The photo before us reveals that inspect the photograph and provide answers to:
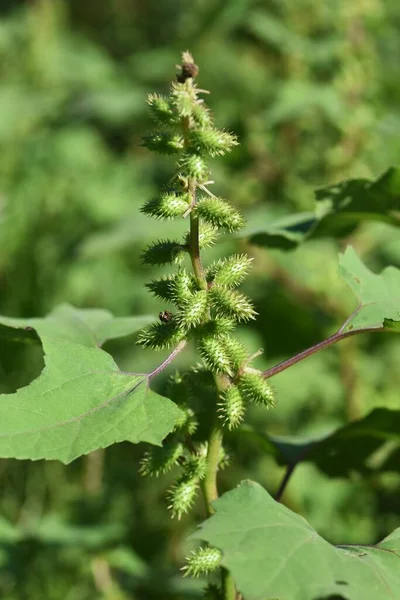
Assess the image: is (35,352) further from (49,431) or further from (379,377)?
(49,431)

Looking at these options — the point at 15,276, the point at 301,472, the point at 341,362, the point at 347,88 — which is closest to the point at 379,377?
the point at 341,362

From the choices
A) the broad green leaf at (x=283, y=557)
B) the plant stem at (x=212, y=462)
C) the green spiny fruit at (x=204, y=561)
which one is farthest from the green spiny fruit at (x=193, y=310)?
the green spiny fruit at (x=204, y=561)

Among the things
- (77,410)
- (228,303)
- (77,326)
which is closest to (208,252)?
(77,326)

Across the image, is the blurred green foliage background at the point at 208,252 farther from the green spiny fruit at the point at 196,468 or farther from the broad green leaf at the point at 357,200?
the broad green leaf at the point at 357,200

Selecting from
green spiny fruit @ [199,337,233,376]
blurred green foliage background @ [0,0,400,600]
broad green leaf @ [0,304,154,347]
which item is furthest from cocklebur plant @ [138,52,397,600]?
blurred green foliage background @ [0,0,400,600]

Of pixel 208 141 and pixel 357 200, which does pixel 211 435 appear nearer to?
pixel 208 141
